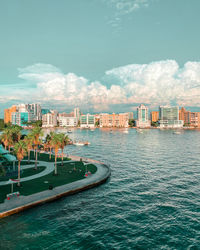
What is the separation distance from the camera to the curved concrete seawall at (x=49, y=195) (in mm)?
30495

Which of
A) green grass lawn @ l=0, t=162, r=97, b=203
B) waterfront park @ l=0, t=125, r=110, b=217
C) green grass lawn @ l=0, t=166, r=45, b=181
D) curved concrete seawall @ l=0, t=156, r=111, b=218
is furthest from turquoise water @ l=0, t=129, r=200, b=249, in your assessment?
green grass lawn @ l=0, t=166, r=45, b=181

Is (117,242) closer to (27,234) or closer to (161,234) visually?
(161,234)

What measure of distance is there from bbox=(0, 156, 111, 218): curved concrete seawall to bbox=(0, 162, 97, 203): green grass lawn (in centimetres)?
188

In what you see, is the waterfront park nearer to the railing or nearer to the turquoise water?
the railing

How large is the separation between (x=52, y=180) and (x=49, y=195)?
8.61 meters

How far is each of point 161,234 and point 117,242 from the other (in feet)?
20.8

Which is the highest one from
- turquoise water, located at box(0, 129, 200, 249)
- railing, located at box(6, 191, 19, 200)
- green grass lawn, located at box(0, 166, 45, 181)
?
railing, located at box(6, 191, 19, 200)

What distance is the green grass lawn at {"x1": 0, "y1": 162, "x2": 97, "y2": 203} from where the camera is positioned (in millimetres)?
37375

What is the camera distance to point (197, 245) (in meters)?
24.0

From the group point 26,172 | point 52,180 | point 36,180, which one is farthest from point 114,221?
point 26,172

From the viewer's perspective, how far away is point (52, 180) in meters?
44.0

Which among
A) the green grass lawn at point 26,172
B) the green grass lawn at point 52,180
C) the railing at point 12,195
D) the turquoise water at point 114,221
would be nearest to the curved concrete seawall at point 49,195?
the railing at point 12,195

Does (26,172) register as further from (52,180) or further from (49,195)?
(49,195)

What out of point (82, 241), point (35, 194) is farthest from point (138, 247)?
point (35, 194)
